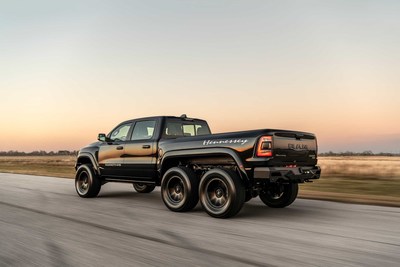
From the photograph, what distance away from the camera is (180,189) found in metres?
8.30

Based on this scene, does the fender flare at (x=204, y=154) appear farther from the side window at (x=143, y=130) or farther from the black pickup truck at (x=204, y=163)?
the side window at (x=143, y=130)

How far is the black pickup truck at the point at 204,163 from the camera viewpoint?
7031mm

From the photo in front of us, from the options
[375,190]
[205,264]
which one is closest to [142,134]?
[205,264]

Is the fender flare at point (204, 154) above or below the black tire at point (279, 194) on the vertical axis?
above

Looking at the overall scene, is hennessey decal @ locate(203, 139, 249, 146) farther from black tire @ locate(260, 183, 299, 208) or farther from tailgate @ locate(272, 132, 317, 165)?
black tire @ locate(260, 183, 299, 208)

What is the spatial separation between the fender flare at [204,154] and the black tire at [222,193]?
0.22 meters

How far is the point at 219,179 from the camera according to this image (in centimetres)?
733

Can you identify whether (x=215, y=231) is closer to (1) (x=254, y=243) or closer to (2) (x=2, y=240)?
(1) (x=254, y=243)

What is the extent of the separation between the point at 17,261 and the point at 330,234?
13.7 feet

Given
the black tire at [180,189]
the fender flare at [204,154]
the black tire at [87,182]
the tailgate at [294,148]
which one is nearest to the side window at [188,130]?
the fender flare at [204,154]

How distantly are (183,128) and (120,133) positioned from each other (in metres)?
1.74

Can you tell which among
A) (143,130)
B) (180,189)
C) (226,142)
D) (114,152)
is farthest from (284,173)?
(114,152)

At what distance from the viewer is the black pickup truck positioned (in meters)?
7.03

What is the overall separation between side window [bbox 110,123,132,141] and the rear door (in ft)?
1.13
